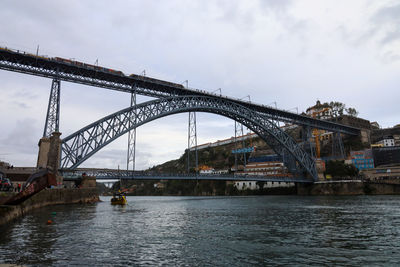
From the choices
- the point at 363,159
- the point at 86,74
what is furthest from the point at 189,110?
the point at 363,159

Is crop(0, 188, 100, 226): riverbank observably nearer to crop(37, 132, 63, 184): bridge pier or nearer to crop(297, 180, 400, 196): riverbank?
crop(37, 132, 63, 184): bridge pier

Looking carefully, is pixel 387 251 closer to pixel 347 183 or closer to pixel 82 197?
pixel 82 197

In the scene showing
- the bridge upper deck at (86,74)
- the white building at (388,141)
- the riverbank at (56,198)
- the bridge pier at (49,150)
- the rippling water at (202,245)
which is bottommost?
the rippling water at (202,245)

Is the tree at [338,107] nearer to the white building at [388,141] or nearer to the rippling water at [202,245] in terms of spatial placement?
the white building at [388,141]

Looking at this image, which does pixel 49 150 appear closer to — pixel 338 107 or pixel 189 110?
pixel 189 110

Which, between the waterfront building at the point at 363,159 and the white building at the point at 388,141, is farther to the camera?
the white building at the point at 388,141

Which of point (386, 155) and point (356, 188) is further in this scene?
point (386, 155)

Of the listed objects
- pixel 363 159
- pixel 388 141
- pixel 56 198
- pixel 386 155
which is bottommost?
pixel 56 198

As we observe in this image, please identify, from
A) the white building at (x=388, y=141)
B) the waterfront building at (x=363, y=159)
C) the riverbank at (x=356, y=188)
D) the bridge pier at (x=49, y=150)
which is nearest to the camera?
the bridge pier at (x=49, y=150)

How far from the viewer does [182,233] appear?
45.9 ft

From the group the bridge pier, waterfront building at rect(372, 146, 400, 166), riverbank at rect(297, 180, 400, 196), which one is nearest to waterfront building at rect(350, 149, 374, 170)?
waterfront building at rect(372, 146, 400, 166)

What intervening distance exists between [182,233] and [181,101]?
31.8 metres

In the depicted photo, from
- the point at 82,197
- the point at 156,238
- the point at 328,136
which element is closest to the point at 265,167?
the point at 328,136

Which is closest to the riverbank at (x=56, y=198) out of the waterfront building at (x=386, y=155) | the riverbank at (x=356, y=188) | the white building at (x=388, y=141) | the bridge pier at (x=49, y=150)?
the bridge pier at (x=49, y=150)
